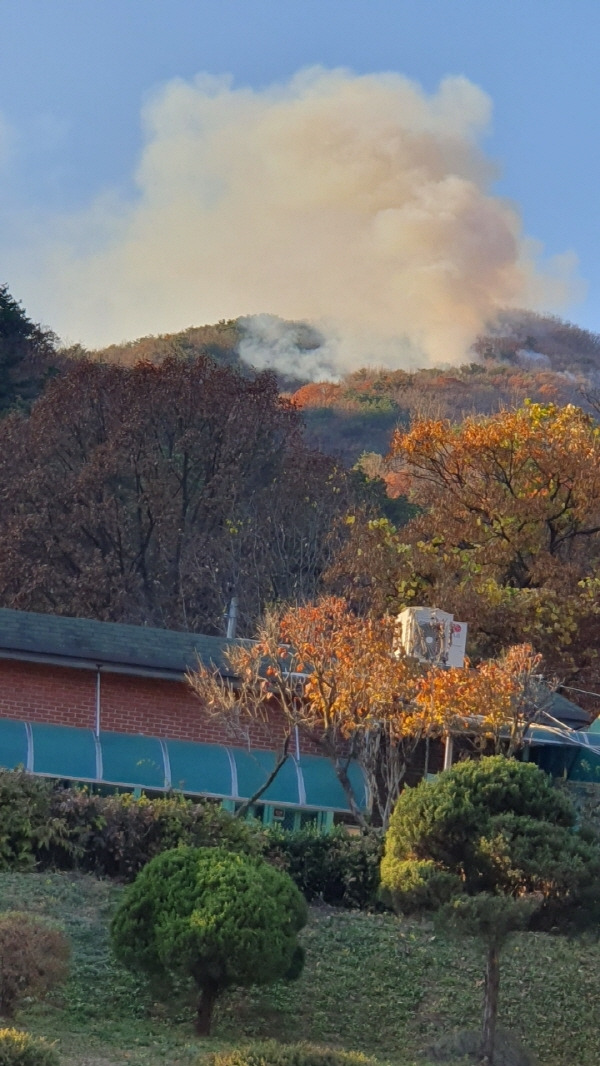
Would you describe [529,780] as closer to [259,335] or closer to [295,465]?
[295,465]

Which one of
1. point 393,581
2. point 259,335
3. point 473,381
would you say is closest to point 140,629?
point 393,581

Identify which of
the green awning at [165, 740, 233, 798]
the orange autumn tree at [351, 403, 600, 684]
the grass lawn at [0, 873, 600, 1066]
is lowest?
the grass lawn at [0, 873, 600, 1066]

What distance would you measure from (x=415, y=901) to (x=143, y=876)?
7.75 ft

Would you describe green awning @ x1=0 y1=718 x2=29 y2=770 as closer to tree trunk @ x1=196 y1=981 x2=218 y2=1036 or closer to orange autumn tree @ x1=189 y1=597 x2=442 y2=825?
orange autumn tree @ x1=189 y1=597 x2=442 y2=825

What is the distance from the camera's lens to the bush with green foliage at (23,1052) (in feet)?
24.1

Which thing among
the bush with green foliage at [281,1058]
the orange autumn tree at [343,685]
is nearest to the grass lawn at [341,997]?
the bush with green foliage at [281,1058]

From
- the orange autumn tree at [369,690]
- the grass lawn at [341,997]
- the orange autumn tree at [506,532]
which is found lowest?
the grass lawn at [341,997]

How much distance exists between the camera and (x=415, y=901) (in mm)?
10688

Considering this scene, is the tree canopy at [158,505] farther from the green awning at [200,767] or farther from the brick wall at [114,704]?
the green awning at [200,767]

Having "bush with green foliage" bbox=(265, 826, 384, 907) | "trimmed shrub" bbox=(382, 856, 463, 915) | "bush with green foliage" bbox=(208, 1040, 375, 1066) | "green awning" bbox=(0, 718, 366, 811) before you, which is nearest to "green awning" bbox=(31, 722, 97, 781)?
"green awning" bbox=(0, 718, 366, 811)

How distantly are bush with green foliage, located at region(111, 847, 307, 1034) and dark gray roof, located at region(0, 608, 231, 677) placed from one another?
8.68 metres

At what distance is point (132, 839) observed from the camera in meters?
14.7

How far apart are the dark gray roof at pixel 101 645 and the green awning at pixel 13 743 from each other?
1.05m

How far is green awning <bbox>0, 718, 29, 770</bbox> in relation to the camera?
18.5m
